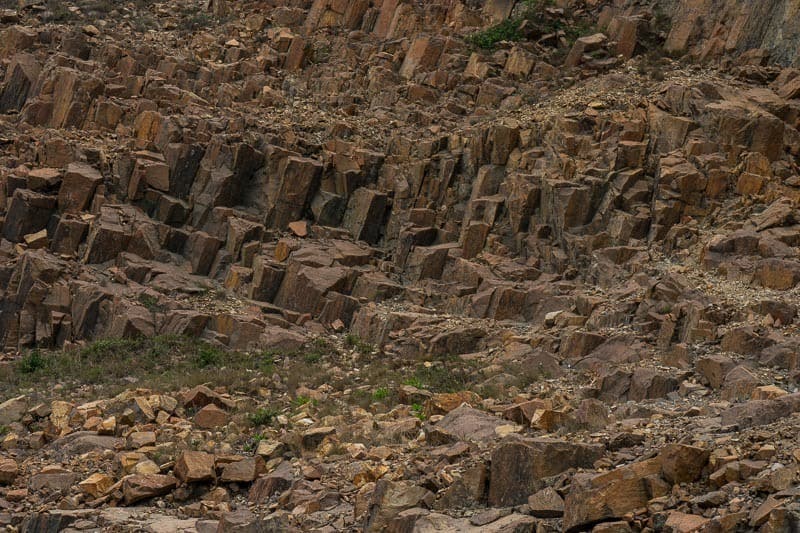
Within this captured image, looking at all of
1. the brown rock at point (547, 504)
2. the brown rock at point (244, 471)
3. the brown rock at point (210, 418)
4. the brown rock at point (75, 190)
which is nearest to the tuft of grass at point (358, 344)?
the brown rock at point (210, 418)

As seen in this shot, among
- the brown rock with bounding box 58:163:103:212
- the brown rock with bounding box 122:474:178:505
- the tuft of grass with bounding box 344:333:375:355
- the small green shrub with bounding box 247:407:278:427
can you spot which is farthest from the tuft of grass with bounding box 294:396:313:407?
the brown rock with bounding box 58:163:103:212

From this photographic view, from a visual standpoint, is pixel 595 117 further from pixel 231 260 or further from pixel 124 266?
pixel 124 266

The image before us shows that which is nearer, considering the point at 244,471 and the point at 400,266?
the point at 244,471

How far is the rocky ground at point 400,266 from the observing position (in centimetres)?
1547

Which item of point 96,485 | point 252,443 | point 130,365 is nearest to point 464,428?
point 252,443

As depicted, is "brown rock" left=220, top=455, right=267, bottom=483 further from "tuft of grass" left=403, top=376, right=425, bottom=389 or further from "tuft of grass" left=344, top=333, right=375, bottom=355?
"tuft of grass" left=344, top=333, right=375, bottom=355

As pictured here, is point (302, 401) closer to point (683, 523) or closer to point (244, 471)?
point (244, 471)

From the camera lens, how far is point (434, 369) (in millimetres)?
24047

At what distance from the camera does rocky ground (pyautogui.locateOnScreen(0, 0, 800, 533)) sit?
15469 millimetres

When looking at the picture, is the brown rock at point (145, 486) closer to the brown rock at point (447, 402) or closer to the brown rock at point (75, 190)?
the brown rock at point (447, 402)

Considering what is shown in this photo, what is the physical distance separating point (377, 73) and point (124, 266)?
440 inches

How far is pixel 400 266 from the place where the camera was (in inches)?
1183

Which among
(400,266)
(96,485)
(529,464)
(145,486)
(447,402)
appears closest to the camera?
(529,464)

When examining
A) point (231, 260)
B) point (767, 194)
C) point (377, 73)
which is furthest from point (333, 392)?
point (377, 73)
